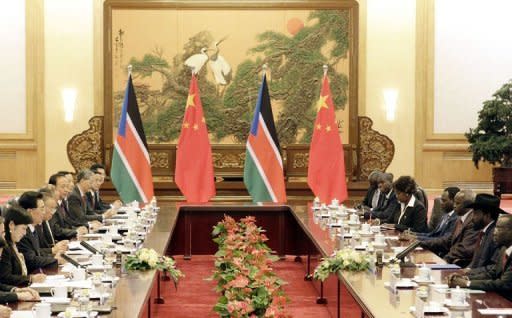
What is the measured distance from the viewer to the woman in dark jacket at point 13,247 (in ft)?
19.6

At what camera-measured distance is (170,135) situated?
1672 centimetres

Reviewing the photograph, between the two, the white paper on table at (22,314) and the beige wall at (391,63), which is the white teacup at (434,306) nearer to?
the white paper on table at (22,314)

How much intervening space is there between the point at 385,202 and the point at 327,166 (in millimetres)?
931

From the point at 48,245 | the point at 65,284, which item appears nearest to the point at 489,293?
the point at 65,284

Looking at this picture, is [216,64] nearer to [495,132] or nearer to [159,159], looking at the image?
[159,159]

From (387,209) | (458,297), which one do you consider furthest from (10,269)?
(387,209)

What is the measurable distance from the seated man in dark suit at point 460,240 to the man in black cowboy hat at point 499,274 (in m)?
1.22

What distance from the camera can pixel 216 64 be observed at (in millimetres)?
16859

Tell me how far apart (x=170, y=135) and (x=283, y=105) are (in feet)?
6.96

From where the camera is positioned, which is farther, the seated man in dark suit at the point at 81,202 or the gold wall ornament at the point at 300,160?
the gold wall ornament at the point at 300,160

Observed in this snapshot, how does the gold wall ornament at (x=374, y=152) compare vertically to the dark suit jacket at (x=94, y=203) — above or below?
above

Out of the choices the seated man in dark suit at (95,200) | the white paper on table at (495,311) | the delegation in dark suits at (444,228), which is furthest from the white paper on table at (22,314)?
the seated man in dark suit at (95,200)

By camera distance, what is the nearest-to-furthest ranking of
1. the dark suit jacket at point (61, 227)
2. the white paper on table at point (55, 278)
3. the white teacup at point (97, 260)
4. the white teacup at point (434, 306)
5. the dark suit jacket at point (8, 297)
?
the white teacup at point (434, 306) < the dark suit jacket at point (8, 297) < the white paper on table at point (55, 278) < the white teacup at point (97, 260) < the dark suit jacket at point (61, 227)

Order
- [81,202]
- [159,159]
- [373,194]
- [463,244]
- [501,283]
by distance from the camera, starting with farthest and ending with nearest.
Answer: [159,159]
[373,194]
[81,202]
[463,244]
[501,283]
